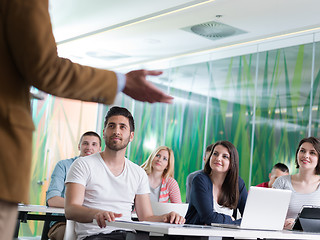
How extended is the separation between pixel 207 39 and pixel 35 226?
184 inches

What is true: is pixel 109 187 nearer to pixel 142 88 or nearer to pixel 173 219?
pixel 173 219

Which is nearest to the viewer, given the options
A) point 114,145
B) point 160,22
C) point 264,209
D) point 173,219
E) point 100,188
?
point 173,219

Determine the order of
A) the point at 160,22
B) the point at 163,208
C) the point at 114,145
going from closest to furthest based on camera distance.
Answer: the point at 114,145, the point at 163,208, the point at 160,22

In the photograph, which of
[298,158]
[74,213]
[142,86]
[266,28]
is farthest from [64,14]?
[142,86]

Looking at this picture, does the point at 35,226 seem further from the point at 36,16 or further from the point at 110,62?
the point at 36,16

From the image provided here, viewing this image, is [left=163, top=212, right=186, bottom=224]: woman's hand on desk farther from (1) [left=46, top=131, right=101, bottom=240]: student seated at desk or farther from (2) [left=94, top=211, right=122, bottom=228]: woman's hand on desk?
(1) [left=46, top=131, right=101, bottom=240]: student seated at desk

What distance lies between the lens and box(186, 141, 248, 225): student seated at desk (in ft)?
11.6

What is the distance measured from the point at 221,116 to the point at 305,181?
11.6ft

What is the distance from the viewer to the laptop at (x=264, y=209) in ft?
9.62

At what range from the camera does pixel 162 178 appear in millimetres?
5672

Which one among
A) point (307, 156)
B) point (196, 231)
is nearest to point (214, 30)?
point (307, 156)

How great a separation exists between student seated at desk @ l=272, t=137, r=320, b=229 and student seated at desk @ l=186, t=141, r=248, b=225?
418mm

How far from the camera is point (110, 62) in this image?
9133 mm

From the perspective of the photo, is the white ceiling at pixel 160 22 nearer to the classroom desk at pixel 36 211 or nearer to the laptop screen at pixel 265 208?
the classroom desk at pixel 36 211
